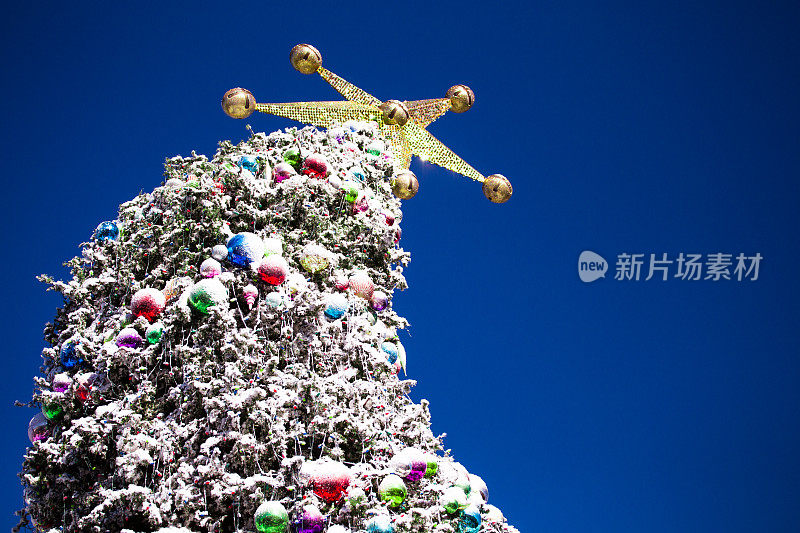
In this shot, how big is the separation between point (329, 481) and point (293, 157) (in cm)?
211

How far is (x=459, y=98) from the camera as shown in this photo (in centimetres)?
558

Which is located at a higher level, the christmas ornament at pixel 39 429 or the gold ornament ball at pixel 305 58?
the gold ornament ball at pixel 305 58

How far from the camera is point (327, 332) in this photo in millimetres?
3287

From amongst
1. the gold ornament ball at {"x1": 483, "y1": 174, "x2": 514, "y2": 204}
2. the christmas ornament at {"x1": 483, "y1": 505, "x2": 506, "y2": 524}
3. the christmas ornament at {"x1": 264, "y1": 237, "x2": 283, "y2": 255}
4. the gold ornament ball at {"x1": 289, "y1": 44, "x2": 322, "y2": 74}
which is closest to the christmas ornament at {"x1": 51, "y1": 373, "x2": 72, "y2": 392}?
the christmas ornament at {"x1": 264, "y1": 237, "x2": 283, "y2": 255}

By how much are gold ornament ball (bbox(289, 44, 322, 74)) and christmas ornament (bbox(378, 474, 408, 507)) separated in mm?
3846

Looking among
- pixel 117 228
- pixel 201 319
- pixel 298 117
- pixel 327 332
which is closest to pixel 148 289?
pixel 201 319

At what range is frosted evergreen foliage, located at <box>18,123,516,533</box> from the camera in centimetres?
273

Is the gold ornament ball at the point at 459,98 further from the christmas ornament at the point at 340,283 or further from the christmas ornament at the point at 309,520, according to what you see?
the christmas ornament at the point at 309,520

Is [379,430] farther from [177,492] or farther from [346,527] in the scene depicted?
[177,492]

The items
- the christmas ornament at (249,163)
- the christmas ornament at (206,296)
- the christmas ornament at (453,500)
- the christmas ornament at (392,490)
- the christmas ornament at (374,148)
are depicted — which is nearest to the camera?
the christmas ornament at (392,490)

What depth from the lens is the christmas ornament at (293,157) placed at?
12.7 feet

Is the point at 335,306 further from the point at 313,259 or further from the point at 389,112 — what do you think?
the point at 389,112

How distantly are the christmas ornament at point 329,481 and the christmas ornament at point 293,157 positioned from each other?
2000 mm

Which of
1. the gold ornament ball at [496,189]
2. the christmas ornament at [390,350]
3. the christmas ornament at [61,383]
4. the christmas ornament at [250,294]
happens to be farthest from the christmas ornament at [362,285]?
the gold ornament ball at [496,189]
